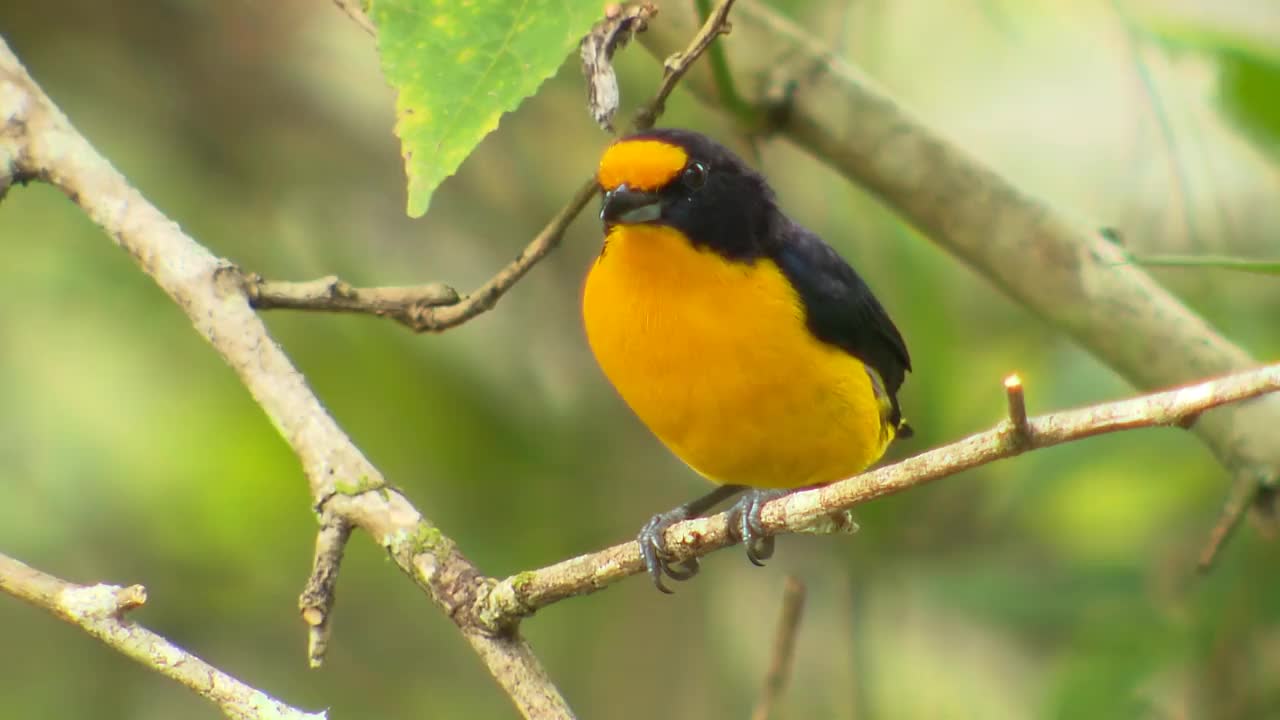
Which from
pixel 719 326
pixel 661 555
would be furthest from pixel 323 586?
pixel 719 326

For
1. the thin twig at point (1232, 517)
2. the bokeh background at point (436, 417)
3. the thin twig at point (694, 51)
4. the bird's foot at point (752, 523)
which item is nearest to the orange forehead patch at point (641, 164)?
the thin twig at point (694, 51)

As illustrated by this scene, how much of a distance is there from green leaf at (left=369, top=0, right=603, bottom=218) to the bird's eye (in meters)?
1.22

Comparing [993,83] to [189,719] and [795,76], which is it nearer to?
[795,76]

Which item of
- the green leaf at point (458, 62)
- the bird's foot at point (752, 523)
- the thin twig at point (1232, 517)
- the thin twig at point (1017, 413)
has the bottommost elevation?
the thin twig at point (1232, 517)

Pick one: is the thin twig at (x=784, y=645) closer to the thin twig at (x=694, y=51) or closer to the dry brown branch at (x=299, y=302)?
the dry brown branch at (x=299, y=302)

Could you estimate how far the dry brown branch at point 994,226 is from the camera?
3.29 meters

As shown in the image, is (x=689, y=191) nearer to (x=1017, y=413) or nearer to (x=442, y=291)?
(x=442, y=291)

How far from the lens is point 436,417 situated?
5.44 metres

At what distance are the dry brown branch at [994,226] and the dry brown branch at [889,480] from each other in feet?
4.07

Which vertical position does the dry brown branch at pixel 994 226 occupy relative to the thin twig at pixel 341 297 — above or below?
below

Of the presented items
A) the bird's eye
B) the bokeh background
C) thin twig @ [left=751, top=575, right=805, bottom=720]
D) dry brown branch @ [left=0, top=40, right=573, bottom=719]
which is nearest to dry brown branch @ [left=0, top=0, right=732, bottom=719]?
dry brown branch @ [left=0, top=40, right=573, bottom=719]

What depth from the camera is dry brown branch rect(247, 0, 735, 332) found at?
2789 mm

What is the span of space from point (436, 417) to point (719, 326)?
2.23 metres

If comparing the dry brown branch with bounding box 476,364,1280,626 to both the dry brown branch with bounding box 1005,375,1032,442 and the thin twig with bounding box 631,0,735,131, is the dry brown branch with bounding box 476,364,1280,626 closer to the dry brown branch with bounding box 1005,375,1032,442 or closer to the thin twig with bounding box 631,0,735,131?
the dry brown branch with bounding box 1005,375,1032,442
